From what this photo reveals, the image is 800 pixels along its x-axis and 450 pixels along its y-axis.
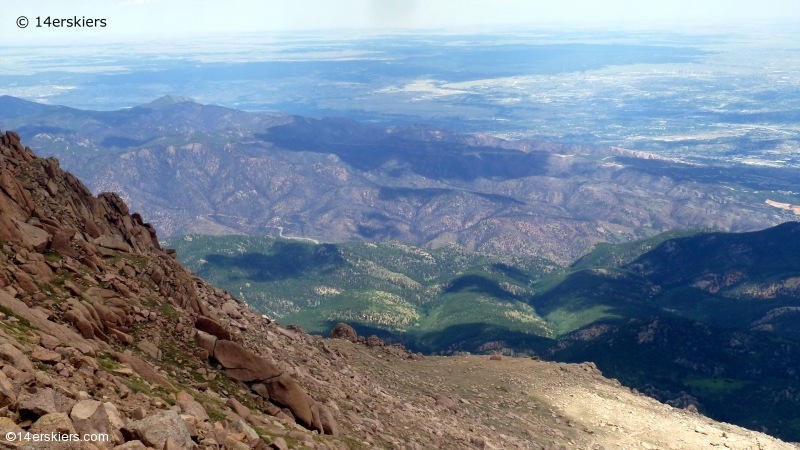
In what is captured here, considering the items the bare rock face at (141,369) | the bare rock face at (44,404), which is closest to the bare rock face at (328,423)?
the bare rock face at (141,369)

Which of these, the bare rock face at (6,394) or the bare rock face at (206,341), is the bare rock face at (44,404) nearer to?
the bare rock face at (6,394)

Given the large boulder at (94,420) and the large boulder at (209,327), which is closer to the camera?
the large boulder at (94,420)

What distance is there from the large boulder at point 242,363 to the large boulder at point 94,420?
57.4 feet

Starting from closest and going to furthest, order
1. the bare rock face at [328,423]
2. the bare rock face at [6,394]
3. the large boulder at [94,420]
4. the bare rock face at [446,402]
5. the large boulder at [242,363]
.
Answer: the bare rock face at [6,394]
the large boulder at [94,420]
the bare rock face at [328,423]
the large boulder at [242,363]
the bare rock face at [446,402]

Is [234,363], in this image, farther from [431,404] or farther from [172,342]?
[431,404]

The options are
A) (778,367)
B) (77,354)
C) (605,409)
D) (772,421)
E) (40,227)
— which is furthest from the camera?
(778,367)

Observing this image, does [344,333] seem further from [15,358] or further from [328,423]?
[15,358]

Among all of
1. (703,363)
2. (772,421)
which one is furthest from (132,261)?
(703,363)

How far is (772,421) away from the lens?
437 ft

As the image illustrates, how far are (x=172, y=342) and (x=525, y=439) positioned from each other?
3275cm

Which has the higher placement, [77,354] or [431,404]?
[77,354]

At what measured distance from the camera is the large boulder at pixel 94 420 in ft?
76.3

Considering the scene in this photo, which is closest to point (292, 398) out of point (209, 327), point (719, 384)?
point (209, 327)

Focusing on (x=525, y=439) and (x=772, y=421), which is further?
(x=772, y=421)
